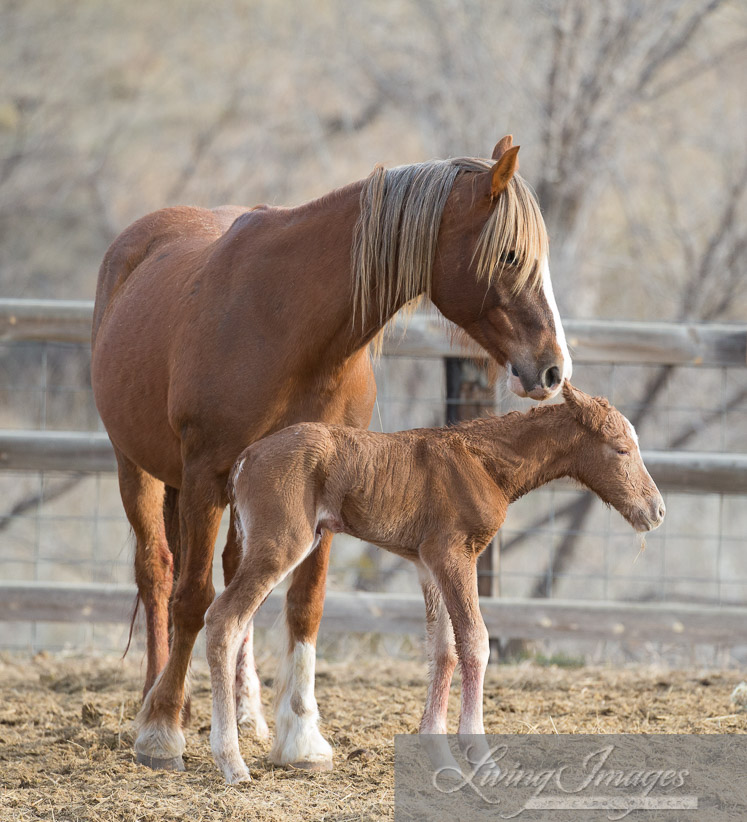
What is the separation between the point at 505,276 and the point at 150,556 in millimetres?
1926

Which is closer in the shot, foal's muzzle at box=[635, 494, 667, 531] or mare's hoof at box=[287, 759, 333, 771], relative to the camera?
foal's muzzle at box=[635, 494, 667, 531]

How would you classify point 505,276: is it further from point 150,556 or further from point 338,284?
point 150,556

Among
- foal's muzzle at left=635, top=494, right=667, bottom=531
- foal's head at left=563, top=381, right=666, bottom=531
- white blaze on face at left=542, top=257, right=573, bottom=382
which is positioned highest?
white blaze on face at left=542, top=257, right=573, bottom=382

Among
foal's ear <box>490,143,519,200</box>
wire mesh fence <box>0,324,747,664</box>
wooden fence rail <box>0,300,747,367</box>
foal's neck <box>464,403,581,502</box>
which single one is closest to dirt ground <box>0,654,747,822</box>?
foal's neck <box>464,403,581,502</box>

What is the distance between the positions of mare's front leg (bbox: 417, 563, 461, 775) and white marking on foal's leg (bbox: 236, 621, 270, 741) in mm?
907

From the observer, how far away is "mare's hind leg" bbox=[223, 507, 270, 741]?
3.73 meters

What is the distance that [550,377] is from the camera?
2871mm

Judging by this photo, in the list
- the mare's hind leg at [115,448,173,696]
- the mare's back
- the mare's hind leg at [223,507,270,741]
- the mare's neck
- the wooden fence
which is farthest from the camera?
the wooden fence

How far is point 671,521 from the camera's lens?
10.7m

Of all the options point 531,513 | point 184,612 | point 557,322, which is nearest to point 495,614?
point 184,612

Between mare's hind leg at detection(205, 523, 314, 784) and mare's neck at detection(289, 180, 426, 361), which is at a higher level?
mare's neck at detection(289, 180, 426, 361)

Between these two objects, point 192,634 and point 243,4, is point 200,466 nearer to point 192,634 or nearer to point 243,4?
point 192,634

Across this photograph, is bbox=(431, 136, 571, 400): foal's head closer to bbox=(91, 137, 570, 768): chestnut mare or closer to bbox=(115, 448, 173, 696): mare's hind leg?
bbox=(91, 137, 570, 768): chestnut mare

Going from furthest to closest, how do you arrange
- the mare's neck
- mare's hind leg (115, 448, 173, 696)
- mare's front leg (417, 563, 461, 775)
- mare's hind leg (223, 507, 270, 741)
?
mare's hind leg (115, 448, 173, 696), mare's hind leg (223, 507, 270, 741), the mare's neck, mare's front leg (417, 563, 461, 775)
